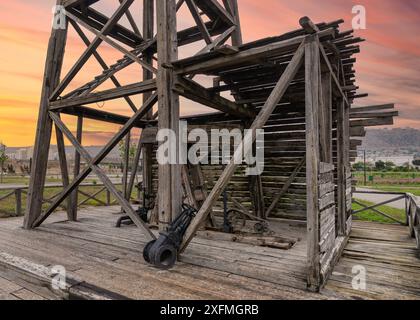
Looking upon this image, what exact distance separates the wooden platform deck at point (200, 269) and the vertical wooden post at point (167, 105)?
1.02m

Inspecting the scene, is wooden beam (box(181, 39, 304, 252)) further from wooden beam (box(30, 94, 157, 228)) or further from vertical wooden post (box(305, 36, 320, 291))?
wooden beam (box(30, 94, 157, 228))

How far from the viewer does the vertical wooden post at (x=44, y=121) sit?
7.88 meters

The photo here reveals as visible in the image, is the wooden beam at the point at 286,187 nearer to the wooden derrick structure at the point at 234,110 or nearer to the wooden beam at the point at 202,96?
the wooden derrick structure at the point at 234,110

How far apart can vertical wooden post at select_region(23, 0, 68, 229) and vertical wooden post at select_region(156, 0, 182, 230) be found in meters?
4.11

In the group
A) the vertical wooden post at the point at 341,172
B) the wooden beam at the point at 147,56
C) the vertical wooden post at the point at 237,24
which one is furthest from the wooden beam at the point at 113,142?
the vertical wooden post at the point at 341,172

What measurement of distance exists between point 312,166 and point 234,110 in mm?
4127

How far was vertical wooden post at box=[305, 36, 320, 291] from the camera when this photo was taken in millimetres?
3805

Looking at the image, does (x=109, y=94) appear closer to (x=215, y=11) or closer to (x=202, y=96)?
(x=202, y=96)

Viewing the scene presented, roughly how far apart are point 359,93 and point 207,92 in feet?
13.8

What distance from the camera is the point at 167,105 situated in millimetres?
5363

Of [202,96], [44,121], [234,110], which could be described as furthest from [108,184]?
[234,110]

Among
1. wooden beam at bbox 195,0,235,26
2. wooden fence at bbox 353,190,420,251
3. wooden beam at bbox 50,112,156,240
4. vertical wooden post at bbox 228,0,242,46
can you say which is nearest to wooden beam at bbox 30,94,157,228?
wooden beam at bbox 50,112,156,240

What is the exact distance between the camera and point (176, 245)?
16.1 feet
